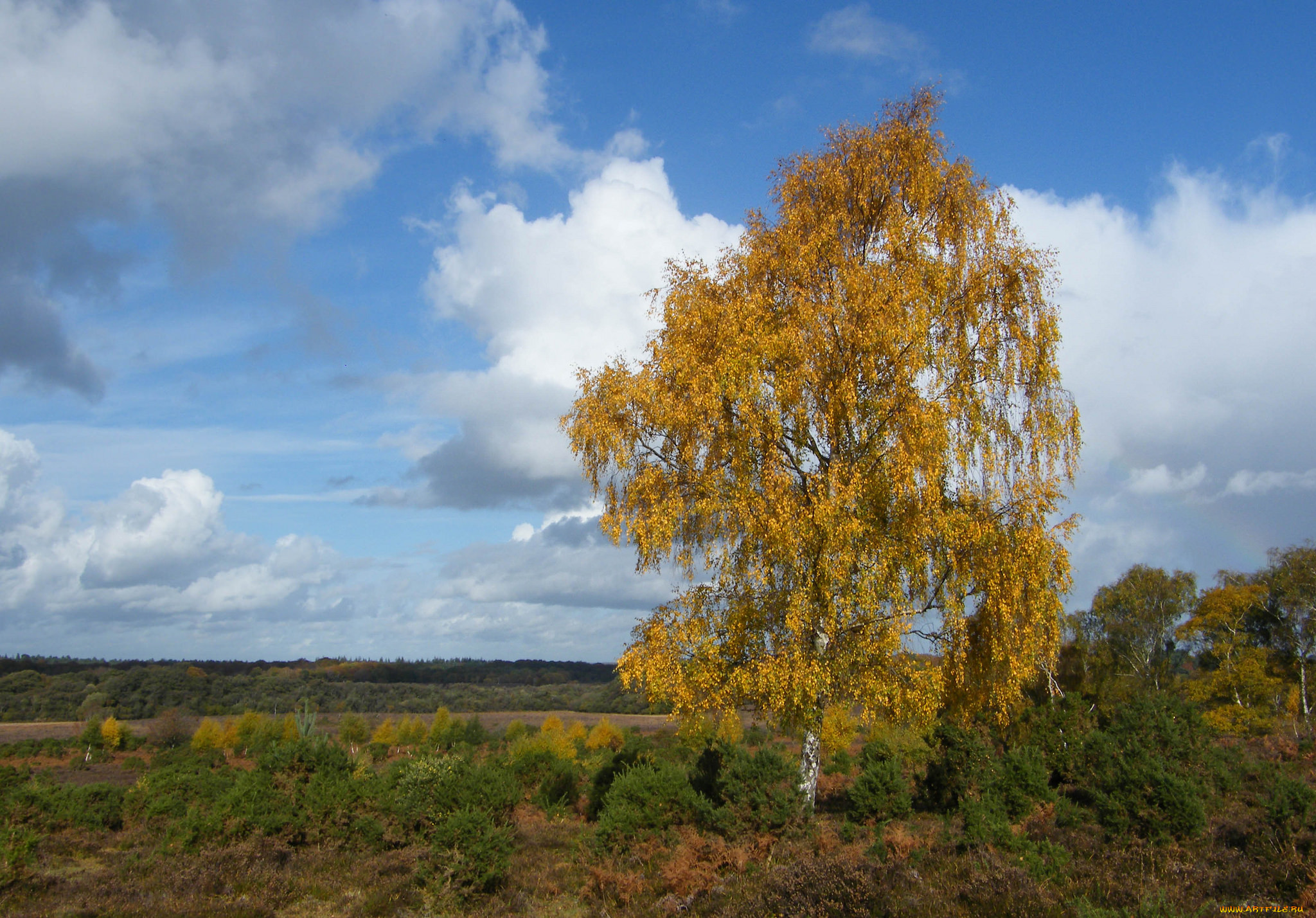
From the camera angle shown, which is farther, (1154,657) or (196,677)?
(196,677)

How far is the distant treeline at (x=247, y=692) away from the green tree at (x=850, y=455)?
39213 mm

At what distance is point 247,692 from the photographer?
255ft

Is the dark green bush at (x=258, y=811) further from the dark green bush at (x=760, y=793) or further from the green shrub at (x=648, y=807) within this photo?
the dark green bush at (x=760, y=793)

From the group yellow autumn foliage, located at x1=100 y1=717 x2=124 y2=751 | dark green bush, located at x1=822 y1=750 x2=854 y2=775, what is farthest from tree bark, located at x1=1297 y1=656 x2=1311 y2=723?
yellow autumn foliage, located at x1=100 y1=717 x2=124 y2=751

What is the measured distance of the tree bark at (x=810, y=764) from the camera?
40.3ft

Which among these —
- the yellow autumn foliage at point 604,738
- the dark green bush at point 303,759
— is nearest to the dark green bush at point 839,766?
the yellow autumn foliage at point 604,738

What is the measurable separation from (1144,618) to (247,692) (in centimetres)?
7666

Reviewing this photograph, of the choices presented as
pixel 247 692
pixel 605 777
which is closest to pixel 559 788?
pixel 605 777

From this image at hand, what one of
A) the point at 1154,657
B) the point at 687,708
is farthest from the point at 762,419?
the point at 1154,657

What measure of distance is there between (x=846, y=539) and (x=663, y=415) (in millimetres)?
3268

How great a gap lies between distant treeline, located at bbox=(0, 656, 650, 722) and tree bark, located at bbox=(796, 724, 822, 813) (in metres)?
38.3

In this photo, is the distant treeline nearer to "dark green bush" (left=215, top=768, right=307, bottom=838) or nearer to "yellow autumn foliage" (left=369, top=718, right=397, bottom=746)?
"yellow autumn foliage" (left=369, top=718, right=397, bottom=746)

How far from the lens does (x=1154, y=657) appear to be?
54.8 meters

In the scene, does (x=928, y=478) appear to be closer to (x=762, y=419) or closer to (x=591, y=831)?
(x=762, y=419)
